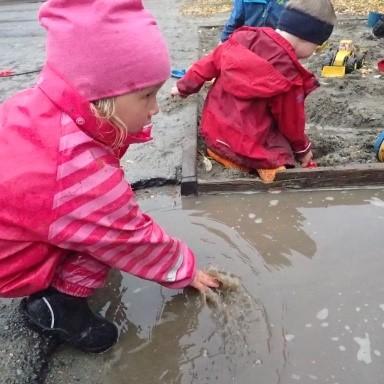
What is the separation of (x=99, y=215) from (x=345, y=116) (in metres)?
2.88

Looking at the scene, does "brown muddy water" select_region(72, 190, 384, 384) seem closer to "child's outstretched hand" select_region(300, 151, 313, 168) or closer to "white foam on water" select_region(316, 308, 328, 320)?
"white foam on water" select_region(316, 308, 328, 320)

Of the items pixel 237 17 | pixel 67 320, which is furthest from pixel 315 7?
pixel 67 320

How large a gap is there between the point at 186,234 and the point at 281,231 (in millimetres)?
525

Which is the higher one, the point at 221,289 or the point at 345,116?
the point at 221,289

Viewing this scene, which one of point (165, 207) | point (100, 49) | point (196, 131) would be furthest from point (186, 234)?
point (100, 49)

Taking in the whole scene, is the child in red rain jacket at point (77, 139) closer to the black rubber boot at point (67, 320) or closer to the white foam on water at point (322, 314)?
the black rubber boot at point (67, 320)

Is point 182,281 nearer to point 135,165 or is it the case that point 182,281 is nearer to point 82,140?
point 82,140

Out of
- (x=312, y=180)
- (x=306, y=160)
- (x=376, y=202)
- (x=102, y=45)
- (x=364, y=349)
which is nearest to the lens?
(x=102, y=45)

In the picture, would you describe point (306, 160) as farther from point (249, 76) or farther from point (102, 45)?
point (102, 45)

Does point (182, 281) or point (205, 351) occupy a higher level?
point (182, 281)

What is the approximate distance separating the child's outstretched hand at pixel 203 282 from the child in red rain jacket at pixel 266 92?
1067 millimetres

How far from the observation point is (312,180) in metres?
3.43

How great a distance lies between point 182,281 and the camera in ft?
7.76

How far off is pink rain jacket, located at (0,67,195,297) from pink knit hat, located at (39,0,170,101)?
0.22 ft
